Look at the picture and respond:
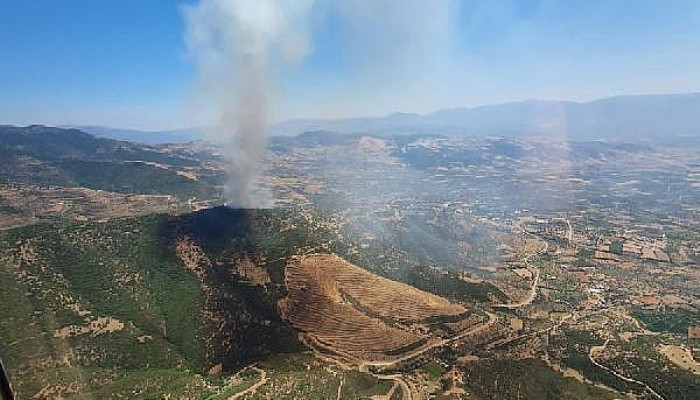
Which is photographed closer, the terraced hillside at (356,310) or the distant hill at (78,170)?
the terraced hillside at (356,310)

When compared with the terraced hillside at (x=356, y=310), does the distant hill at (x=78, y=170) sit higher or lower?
higher

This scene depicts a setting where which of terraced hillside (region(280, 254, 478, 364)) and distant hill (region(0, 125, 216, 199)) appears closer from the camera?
terraced hillside (region(280, 254, 478, 364))

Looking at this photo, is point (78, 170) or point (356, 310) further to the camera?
point (78, 170)

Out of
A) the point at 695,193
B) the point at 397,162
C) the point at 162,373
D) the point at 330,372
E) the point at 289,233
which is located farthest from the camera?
the point at 397,162

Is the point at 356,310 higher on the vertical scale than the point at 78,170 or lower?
lower

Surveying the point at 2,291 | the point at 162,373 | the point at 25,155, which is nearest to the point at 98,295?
the point at 2,291

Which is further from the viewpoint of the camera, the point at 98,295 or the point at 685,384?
the point at 98,295

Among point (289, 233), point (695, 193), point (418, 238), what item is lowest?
point (695, 193)

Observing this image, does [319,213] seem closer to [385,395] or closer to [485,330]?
[485,330]

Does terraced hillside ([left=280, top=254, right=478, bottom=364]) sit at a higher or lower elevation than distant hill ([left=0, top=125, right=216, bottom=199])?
lower

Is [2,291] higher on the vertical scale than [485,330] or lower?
higher

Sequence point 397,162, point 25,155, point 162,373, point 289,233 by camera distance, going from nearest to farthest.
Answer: point 162,373 < point 289,233 < point 25,155 < point 397,162
